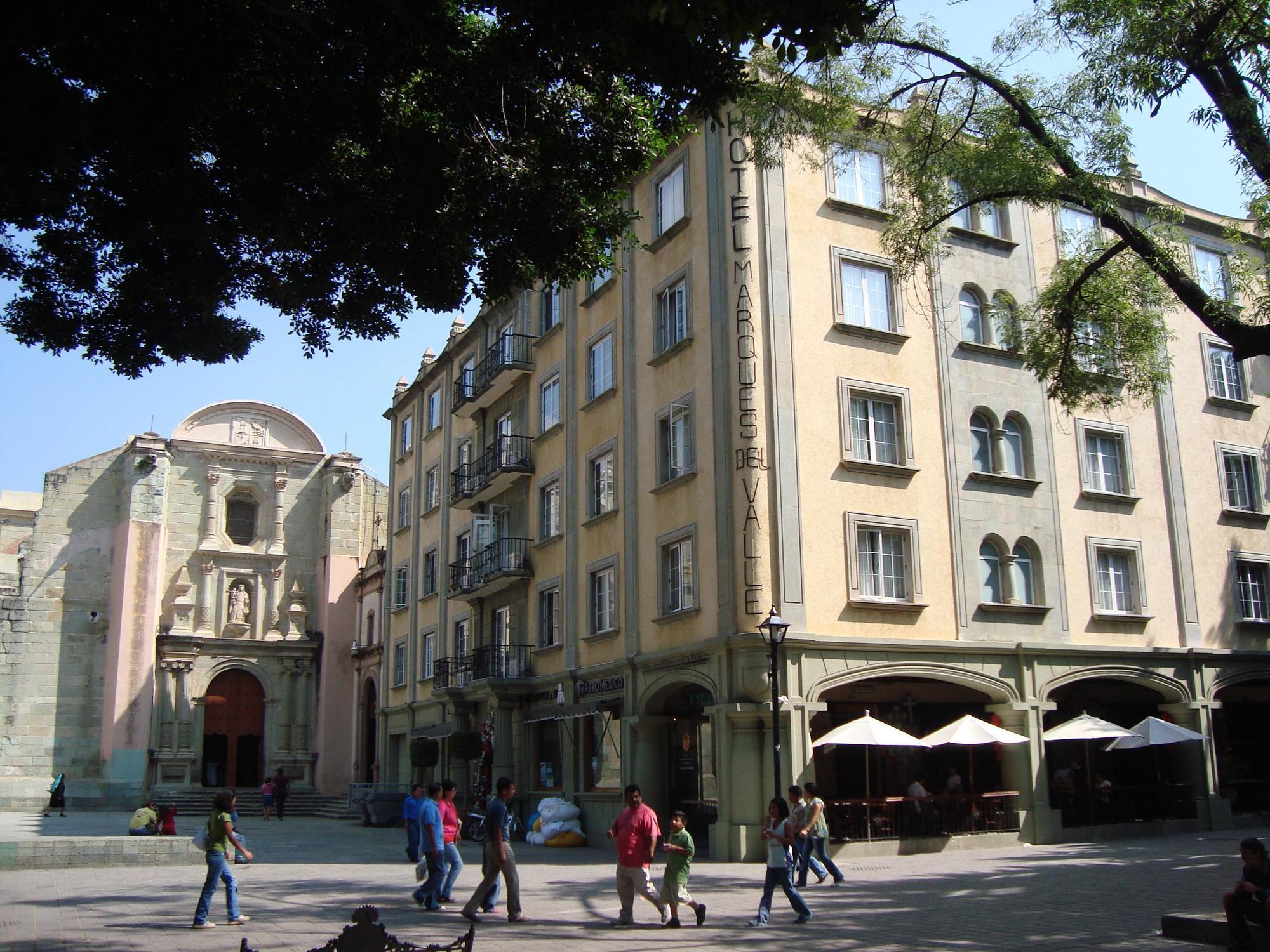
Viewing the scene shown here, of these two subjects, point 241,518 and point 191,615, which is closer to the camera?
point 191,615

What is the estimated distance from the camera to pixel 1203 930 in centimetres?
1142

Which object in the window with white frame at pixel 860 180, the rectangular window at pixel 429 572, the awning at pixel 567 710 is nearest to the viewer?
the window with white frame at pixel 860 180

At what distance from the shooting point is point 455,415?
123ft

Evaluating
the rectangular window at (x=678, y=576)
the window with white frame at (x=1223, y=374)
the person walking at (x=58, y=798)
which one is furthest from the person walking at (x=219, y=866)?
the person walking at (x=58, y=798)

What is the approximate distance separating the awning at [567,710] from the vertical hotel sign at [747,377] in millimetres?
5510

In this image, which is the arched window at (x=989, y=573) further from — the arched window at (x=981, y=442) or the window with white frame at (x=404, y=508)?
Answer: the window with white frame at (x=404, y=508)

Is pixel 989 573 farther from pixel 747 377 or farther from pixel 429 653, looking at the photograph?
pixel 429 653

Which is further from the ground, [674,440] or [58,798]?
[674,440]

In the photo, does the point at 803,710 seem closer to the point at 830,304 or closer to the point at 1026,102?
the point at 830,304

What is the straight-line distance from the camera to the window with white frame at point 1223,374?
29.3 metres

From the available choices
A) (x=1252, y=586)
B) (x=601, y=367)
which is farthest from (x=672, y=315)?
(x=1252, y=586)

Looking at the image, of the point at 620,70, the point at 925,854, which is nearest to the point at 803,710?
the point at 925,854

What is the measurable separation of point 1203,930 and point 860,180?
17350 mm

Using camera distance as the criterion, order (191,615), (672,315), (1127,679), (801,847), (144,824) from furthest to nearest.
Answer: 1. (191,615)
2. (672,315)
3. (1127,679)
4. (144,824)
5. (801,847)
